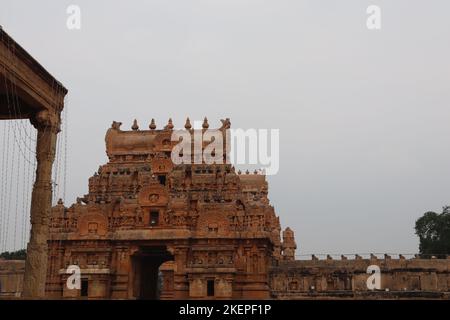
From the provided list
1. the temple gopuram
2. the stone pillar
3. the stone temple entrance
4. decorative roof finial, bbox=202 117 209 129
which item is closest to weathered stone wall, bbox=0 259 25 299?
the temple gopuram

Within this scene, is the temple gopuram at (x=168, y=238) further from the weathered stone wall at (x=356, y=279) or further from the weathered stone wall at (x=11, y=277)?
the weathered stone wall at (x=11, y=277)

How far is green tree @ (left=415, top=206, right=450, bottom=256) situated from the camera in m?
59.0

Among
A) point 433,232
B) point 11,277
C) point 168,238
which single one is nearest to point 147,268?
point 168,238

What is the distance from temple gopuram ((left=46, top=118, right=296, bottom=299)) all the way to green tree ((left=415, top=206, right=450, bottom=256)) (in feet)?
99.2

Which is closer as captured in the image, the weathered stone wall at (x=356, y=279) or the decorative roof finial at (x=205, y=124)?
the weathered stone wall at (x=356, y=279)

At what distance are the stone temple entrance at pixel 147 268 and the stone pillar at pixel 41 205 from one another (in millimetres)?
19287

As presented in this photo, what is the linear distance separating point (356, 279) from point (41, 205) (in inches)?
987

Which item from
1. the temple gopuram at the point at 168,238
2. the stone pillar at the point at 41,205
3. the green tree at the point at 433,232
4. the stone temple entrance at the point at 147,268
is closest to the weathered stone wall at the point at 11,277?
the temple gopuram at the point at 168,238

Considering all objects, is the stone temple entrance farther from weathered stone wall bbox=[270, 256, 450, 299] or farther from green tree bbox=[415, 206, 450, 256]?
green tree bbox=[415, 206, 450, 256]

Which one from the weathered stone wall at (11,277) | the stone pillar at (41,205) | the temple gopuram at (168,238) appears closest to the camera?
the stone pillar at (41,205)

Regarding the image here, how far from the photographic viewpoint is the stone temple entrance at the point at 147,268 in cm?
3503

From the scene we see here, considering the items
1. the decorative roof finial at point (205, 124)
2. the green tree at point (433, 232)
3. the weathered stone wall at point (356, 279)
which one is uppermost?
the decorative roof finial at point (205, 124)

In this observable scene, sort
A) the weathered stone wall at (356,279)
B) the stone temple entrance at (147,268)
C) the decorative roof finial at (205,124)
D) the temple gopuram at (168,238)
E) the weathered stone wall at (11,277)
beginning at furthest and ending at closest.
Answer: the decorative roof finial at (205,124)
the weathered stone wall at (11,277)
the stone temple entrance at (147,268)
the weathered stone wall at (356,279)
the temple gopuram at (168,238)
